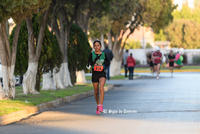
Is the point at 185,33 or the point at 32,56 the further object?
the point at 185,33

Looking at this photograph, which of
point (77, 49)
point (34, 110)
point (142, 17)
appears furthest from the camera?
point (142, 17)

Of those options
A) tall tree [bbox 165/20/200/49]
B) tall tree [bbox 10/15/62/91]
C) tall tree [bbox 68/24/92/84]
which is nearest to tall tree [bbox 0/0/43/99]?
tall tree [bbox 10/15/62/91]

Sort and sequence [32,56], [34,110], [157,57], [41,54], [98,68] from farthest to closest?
[157,57] < [41,54] < [32,56] < [34,110] < [98,68]

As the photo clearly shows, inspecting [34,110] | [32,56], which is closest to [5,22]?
[32,56]

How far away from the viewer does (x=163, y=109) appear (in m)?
11.6

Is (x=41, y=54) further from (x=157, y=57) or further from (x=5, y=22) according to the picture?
(x=157, y=57)

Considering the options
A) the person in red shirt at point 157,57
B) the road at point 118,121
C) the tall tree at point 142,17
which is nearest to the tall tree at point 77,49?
the person in red shirt at point 157,57

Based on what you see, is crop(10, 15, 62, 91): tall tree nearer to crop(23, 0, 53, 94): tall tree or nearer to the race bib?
crop(23, 0, 53, 94): tall tree

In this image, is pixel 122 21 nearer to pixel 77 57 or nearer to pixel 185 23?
pixel 77 57

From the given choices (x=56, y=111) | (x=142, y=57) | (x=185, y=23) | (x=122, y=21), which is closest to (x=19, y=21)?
(x=56, y=111)

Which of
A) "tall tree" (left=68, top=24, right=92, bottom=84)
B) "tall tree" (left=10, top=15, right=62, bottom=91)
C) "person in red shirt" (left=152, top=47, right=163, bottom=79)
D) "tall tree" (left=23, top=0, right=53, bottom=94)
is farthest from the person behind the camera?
"person in red shirt" (left=152, top=47, right=163, bottom=79)

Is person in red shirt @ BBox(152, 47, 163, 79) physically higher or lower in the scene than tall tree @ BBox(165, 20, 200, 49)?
lower

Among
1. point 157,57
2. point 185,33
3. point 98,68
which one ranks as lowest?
point 98,68

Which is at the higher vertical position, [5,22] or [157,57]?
[5,22]
